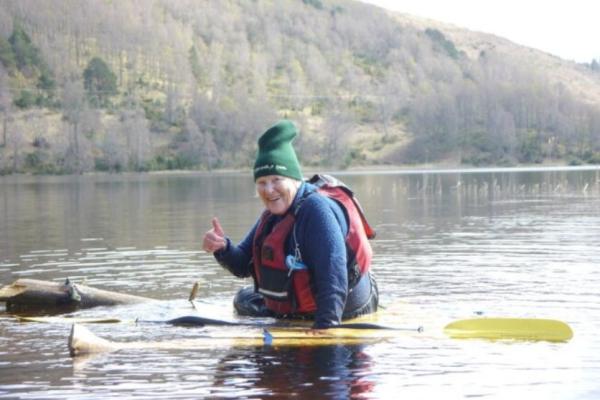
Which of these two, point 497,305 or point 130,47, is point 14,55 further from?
point 497,305

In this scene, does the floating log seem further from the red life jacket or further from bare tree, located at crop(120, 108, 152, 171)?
bare tree, located at crop(120, 108, 152, 171)

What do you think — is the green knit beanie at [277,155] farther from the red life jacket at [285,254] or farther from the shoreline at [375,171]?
the shoreline at [375,171]

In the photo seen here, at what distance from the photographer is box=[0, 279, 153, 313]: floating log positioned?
1647 centimetres

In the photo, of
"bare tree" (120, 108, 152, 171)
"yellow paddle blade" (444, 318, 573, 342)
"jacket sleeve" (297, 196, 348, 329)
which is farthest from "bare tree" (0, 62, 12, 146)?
"jacket sleeve" (297, 196, 348, 329)

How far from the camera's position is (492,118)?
161250 mm

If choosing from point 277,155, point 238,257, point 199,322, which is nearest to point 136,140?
point 199,322

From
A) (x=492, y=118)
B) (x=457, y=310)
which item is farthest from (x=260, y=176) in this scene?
(x=492, y=118)

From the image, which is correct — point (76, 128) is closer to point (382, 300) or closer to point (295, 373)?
point (382, 300)

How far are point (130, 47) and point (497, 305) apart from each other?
173693 mm

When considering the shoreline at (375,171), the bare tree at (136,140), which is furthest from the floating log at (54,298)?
the bare tree at (136,140)

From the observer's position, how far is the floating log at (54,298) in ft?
54.0

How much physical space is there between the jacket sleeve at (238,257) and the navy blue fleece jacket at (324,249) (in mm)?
1070

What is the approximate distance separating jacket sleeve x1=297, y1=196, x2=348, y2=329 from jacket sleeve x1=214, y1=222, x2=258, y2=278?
51.4 inches

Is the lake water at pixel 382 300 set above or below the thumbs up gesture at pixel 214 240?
below
